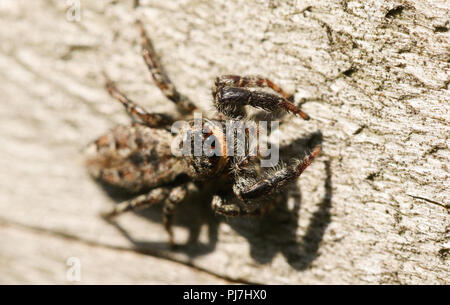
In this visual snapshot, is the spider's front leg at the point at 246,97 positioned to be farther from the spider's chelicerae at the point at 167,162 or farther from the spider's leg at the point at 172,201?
the spider's leg at the point at 172,201

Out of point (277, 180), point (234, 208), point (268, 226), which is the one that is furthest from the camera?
point (268, 226)

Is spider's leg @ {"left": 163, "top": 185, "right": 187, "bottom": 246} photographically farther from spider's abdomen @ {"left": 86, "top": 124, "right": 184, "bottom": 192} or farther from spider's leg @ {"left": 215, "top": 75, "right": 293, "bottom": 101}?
spider's leg @ {"left": 215, "top": 75, "right": 293, "bottom": 101}

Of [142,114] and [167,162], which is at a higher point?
[142,114]

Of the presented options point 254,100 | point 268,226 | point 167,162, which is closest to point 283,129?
point 254,100

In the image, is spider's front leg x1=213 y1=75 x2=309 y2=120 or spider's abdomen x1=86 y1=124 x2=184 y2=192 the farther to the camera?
spider's abdomen x1=86 y1=124 x2=184 y2=192

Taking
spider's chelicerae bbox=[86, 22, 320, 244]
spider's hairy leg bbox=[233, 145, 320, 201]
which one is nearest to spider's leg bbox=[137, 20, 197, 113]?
spider's chelicerae bbox=[86, 22, 320, 244]

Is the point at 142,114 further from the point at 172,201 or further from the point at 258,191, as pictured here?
the point at 258,191
